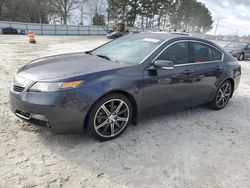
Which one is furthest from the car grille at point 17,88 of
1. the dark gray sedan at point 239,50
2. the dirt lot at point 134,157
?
the dark gray sedan at point 239,50

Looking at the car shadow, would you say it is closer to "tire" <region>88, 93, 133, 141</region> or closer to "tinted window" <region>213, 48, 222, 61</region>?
"tire" <region>88, 93, 133, 141</region>

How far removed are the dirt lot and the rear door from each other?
0.65m

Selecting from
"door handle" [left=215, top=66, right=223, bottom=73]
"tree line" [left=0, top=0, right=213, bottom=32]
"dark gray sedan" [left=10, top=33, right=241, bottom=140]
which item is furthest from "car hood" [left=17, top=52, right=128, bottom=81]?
"tree line" [left=0, top=0, right=213, bottom=32]

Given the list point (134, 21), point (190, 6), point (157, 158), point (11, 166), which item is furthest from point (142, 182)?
point (190, 6)

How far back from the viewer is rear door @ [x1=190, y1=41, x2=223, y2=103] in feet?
14.0

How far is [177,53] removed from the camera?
404cm

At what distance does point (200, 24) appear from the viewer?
78.2 meters

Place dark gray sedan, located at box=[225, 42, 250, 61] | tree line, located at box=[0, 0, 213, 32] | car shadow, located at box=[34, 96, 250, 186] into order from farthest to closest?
1. tree line, located at box=[0, 0, 213, 32]
2. dark gray sedan, located at box=[225, 42, 250, 61]
3. car shadow, located at box=[34, 96, 250, 186]

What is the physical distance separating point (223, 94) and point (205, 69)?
100 cm

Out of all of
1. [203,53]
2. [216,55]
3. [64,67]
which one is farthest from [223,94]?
[64,67]

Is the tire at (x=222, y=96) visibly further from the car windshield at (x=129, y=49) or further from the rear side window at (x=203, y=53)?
the car windshield at (x=129, y=49)

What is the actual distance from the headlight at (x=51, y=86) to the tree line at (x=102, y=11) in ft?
155

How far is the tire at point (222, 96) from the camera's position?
4926 millimetres

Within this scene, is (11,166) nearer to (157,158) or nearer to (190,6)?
(157,158)
